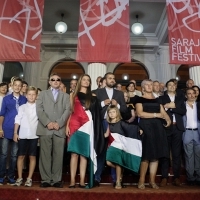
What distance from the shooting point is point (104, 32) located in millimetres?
6945

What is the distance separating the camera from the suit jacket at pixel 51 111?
397 centimetres

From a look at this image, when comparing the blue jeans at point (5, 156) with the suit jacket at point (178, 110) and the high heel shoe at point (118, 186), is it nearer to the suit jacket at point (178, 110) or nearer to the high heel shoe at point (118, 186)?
the high heel shoe at point (118, 186)

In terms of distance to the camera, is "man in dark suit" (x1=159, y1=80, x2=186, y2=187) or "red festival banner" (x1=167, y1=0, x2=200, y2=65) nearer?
"man in dark suit" (x1=159, y1=80, x2=186, y2=187)

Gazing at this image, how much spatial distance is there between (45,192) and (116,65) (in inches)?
355

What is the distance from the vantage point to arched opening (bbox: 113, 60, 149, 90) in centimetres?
1182

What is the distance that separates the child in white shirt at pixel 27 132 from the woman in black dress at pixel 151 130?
1786 millimetres

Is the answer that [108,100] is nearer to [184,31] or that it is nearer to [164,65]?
[184,31]

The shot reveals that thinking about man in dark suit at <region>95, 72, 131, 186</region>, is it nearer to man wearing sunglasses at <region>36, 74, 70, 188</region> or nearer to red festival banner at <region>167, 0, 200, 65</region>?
man wearing sunglasses at <region>36, 74, 70, 188</region>

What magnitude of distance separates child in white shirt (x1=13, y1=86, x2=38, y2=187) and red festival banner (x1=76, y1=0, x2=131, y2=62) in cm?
272

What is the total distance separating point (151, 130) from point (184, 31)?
4.15 metres

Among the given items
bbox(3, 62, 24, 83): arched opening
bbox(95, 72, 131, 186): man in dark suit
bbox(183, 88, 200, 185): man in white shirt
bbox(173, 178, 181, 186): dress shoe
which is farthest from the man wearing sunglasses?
bbox(3, 62, 24, 83): arched opening

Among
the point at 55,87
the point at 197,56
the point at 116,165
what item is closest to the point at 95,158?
the point at 116,165

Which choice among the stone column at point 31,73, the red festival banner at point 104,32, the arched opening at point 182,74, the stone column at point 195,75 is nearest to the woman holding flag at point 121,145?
the red festival banner at point 104,32

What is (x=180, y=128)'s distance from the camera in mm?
4508
